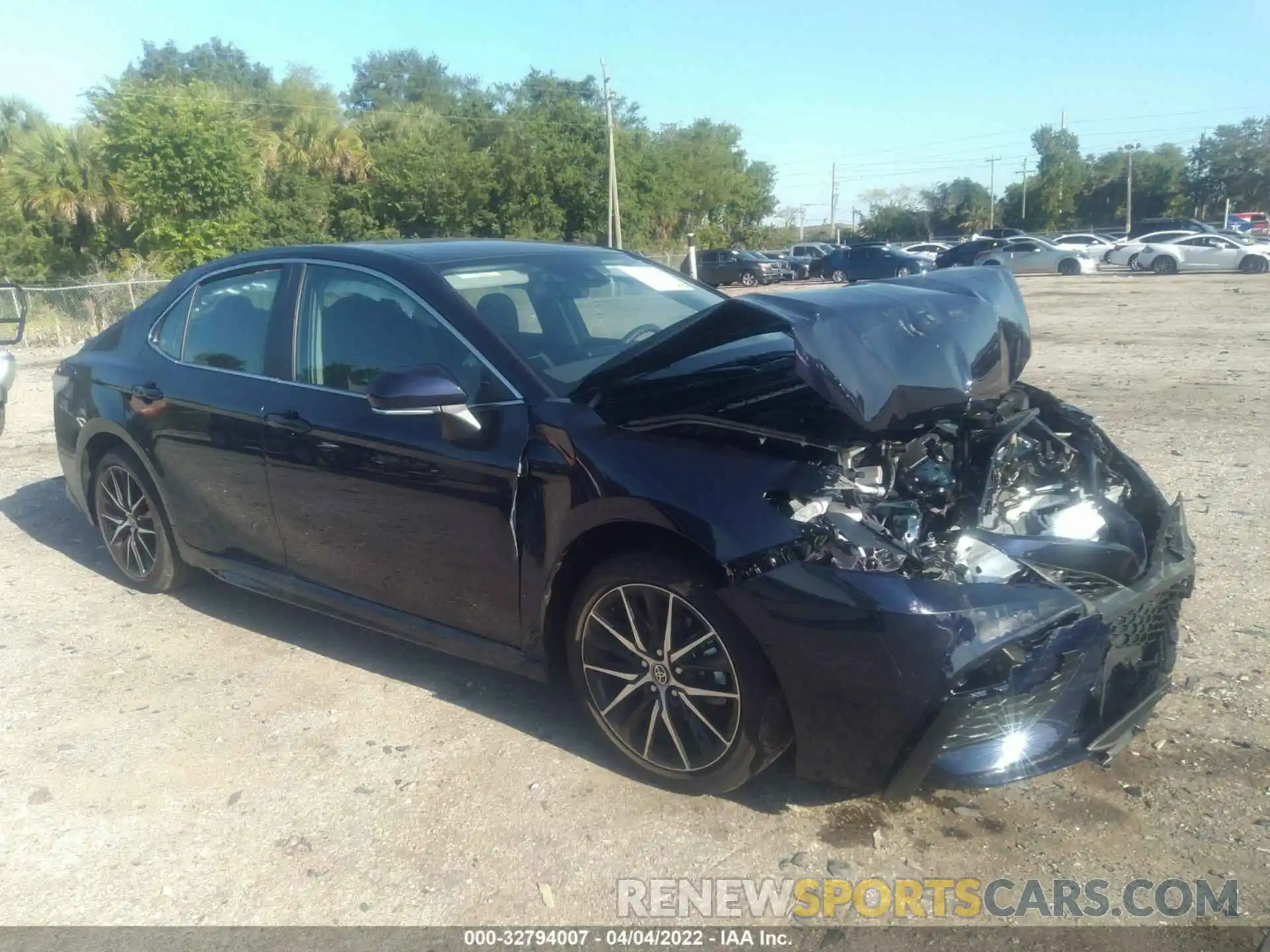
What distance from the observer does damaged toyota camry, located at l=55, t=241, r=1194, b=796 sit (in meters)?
2.88

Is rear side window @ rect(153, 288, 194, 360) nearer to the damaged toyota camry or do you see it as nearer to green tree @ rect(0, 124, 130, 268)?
the damaged toyota camry

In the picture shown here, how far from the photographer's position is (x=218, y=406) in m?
4.57

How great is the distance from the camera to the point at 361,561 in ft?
13.5

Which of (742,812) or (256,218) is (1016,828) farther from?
(256,218)

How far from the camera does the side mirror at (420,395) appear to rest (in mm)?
3480

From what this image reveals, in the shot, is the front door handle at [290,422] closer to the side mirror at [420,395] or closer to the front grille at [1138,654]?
the side mirror at [420,395]

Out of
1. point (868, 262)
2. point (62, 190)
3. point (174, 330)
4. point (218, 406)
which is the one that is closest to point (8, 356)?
point (174, 330)

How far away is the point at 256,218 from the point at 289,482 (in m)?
31.2

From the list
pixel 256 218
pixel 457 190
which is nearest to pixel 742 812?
pixel 256 218

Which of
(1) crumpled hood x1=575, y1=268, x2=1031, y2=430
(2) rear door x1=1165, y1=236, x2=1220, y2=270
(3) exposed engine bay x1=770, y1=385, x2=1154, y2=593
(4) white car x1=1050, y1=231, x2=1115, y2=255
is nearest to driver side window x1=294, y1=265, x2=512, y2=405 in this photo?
(1) crumpled hood x1=575, y1=268, x2=1031, y2=430

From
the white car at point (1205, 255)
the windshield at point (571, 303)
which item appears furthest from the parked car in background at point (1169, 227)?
the windshield at point (571, 303)

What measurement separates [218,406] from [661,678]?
97.4 inches

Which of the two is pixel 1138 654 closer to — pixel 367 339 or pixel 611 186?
pixel 367 339

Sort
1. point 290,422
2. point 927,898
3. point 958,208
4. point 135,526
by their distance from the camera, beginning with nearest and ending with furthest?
point 927,898 → point 290,422 → point 135,526 → point 958,208
